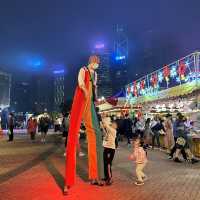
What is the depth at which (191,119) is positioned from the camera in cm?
1778

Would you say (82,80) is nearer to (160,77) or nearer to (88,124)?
(88,124)

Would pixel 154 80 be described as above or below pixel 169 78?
above

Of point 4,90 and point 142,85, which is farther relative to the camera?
point 4,90

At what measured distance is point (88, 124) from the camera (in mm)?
9469

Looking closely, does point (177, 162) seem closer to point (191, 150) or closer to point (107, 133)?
point (191, 150)

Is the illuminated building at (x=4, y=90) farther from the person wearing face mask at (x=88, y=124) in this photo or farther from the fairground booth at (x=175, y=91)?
the person wearing face mask at (x=88, y=124)

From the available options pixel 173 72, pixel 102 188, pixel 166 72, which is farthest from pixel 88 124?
pixel 166 72

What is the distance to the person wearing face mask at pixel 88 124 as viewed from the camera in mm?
9008

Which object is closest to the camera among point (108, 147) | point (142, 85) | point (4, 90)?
point (108, 147)

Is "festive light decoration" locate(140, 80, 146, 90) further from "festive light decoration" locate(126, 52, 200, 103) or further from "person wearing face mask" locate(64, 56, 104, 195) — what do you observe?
"person wearing face mask" locate(64, 56, 104, 195)

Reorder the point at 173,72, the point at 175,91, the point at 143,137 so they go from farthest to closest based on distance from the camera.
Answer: the point at 173,72 < the point at 175,91 < the point at 143,137

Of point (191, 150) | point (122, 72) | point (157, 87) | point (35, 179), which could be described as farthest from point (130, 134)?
point (122, 72)

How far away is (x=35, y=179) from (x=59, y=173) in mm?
1142

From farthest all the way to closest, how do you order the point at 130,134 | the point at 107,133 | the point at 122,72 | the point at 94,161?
the point at 122,72 → the point at 130,134 → the point at 107,133 → the point at 94,161
